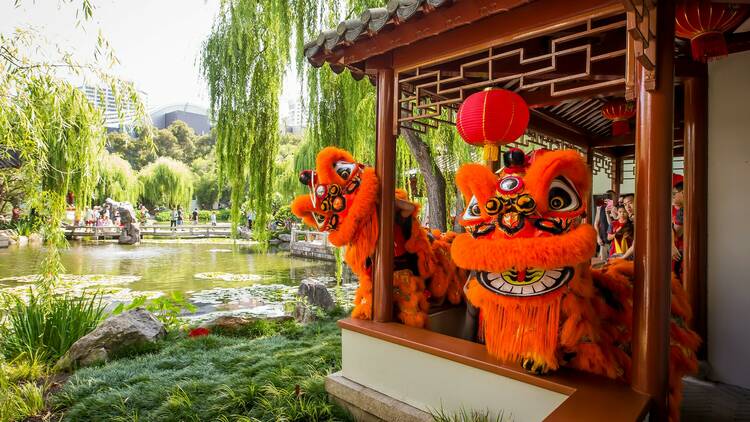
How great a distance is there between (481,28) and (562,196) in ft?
3.71

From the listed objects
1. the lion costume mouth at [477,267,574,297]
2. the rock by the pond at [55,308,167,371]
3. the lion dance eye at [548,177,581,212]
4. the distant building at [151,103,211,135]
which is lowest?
the rock by the pond at [55,308,167,371]

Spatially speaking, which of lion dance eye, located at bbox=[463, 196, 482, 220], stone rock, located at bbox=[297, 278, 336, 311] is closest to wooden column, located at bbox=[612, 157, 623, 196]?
stone rock, located at bbox=[297, 278, 336, 311]

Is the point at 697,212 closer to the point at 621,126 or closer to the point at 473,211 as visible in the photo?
the point at 473,211

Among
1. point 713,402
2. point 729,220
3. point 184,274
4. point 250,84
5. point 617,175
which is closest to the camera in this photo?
point 713,402

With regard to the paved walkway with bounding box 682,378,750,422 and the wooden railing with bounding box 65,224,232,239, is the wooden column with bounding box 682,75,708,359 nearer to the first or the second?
the paved walkway with bounding box 682,378,750,422

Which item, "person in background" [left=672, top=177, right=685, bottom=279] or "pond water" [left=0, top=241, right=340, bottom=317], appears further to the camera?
"pond water" [left=0, top=241, right=340, bottom=317]

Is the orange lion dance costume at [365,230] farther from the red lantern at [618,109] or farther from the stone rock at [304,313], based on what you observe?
the stone rock at [304,313]

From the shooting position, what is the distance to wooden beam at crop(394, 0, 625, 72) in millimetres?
2080

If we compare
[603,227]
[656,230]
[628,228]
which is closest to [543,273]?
[656,230]

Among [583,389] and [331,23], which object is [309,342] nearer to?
[583,389]

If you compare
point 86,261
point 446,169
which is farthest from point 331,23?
point 86,261

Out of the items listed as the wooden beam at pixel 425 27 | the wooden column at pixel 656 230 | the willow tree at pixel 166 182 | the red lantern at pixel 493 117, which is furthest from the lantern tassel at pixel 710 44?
the willow tree at pixel 166 182

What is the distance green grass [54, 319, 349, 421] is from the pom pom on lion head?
48.5 inches

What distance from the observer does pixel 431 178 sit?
257 inches
